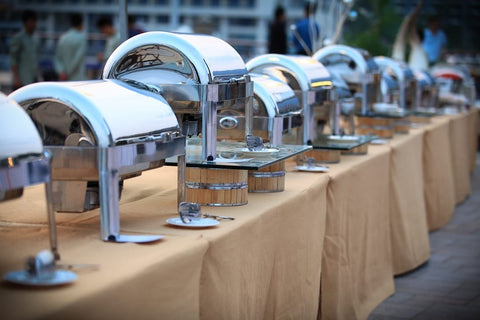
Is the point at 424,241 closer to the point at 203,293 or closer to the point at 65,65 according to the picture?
the point at 203,293

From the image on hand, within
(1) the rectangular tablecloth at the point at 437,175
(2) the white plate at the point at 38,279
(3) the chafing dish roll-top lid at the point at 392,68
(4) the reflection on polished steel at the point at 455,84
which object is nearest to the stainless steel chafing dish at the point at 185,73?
(2) the white plate at the point at 38,279

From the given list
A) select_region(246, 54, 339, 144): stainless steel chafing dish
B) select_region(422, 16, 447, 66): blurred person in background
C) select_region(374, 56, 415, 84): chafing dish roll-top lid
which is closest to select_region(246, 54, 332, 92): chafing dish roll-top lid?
select_region(246, 54, 339, 144): stainless steel chafing dish

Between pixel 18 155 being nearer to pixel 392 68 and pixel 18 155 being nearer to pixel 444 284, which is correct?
pixel 444 284

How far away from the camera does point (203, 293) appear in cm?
141

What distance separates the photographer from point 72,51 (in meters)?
6.12

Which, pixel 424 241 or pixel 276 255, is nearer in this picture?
pixel 276 255

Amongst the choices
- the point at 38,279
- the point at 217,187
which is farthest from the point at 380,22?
the point at 38,279

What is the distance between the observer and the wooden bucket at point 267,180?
1.90 meters

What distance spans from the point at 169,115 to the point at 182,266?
1.30 ft

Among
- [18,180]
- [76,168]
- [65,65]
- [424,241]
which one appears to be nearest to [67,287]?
[18,180]

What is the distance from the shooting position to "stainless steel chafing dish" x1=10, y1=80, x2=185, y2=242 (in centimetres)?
134

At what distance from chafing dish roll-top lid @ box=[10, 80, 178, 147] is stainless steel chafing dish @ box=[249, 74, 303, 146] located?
761 millimetres

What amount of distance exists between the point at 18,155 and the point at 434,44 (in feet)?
22.3

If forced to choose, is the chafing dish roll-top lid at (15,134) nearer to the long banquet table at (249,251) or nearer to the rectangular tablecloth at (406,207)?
the long banquet table at (249,251)
